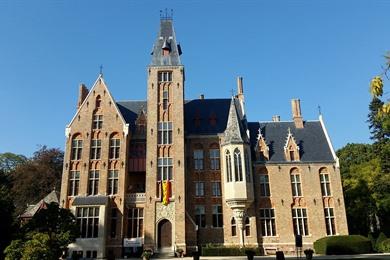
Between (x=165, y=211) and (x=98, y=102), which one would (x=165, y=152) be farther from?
(x=98, y=102)

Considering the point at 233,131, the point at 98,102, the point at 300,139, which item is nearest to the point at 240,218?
the point at 233,131

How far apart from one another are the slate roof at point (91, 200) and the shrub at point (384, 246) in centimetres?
2861

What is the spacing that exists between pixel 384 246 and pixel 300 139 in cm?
1497

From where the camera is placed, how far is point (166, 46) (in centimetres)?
4412

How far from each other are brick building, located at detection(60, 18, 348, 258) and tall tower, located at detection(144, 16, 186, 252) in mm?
114

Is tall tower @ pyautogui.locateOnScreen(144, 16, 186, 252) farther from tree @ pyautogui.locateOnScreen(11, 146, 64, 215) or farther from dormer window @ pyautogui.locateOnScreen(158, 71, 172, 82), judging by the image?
tree @ pyautogui.locateOnScreen(11, 146, 64, 215)

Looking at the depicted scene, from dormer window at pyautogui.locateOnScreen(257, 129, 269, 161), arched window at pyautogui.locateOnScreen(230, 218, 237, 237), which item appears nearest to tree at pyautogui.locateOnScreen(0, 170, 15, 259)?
arched window at pyautogui.locateOnScreen(230, 218, 237, 237)

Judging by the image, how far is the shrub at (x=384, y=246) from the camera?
3353cm

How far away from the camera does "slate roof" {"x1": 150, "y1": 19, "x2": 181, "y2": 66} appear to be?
142ft

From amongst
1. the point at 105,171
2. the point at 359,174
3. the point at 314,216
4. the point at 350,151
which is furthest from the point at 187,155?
the point at 350,151

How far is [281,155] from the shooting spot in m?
41.2

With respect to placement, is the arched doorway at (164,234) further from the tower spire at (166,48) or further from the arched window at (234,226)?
the tower spire at (166,48)

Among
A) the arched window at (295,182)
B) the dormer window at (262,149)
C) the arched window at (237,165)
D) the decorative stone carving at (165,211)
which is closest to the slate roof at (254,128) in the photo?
the dormer window at (262,149)

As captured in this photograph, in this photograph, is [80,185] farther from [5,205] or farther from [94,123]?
[5,205]
